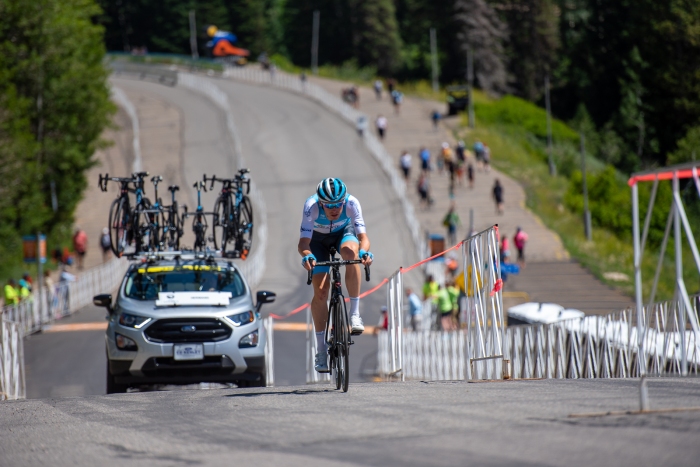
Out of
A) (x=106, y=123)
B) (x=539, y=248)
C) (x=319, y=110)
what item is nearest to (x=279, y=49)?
(x=319, y=110)

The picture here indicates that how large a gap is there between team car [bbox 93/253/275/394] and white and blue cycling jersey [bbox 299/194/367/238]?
3.49 meters

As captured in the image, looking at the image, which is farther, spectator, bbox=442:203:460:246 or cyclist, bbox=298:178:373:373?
spectator, bbox=442:203:460:246

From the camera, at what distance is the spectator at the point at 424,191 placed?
1902 inches

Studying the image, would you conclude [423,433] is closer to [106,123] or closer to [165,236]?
[165,236]

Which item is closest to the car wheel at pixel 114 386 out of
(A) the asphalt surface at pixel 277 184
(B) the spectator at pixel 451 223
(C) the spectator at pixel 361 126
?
(A) the asphalt surface at pixel 277 184

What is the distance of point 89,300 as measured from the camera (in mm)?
34281

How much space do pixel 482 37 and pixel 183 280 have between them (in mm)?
83977

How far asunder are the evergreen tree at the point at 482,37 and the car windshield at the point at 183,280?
82.3 m

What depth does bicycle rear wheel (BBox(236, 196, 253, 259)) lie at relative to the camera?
53.9ft

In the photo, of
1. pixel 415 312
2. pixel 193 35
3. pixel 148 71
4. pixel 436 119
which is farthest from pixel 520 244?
pixel 193 35

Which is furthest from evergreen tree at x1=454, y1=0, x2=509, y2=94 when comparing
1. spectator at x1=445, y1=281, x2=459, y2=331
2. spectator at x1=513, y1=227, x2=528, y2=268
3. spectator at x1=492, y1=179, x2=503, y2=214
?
spectator at x1=445, y1=281, x2=459, y2=331

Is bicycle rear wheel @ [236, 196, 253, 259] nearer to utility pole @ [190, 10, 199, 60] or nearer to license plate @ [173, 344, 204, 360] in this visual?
license plate @ [173, 344, 204, 360]

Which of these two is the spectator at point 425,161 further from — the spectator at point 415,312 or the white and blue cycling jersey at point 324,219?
the white and blue cycling jersey at point 324,219

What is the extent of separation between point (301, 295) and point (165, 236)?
18.6 meters
